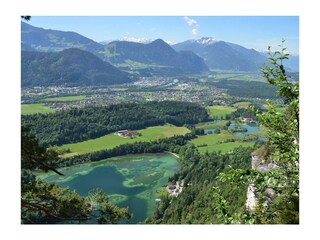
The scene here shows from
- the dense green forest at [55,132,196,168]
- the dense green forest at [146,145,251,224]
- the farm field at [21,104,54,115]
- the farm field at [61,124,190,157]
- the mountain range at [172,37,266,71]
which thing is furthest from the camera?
the mountain range at [172,37,266,71]

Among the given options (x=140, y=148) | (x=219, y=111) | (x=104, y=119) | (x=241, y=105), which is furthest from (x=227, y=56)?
(x=140, y=148)

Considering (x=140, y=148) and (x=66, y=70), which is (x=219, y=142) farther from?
(x=66, y=70)

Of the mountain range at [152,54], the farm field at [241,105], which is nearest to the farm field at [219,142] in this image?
the farm field at [241,105]

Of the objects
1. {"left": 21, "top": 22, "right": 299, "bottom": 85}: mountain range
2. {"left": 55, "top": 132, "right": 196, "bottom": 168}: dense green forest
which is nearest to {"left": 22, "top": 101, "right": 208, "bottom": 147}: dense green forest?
{"left": 55, "top": 132, "right": 196, "bottom": 168}: dense green forest

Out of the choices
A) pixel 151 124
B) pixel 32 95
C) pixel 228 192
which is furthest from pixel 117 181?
pixel 32 95

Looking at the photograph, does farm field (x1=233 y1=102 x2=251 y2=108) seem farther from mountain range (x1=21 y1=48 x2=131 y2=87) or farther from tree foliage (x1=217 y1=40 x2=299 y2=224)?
tree foliage (x1=217 y1=40 x2=299 y2=224)

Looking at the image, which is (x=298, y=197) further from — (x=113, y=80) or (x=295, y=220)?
(x=113, y=80)
